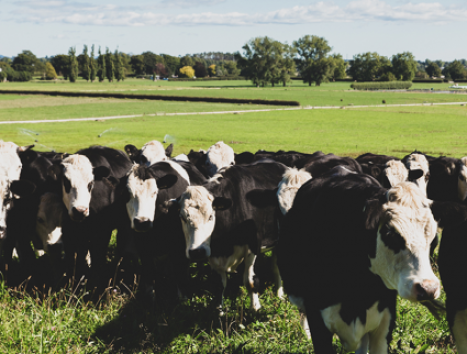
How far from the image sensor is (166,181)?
7594 mm

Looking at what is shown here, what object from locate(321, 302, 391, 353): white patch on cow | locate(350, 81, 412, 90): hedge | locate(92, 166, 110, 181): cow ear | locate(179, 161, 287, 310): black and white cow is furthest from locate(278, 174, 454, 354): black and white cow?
locate(350, 81, 412, 90): hedge

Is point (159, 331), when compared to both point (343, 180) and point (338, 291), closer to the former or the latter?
point (338, 291)

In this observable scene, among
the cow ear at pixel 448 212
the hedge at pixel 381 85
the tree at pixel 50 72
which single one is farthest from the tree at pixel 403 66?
the cow ear at pixel 448 212

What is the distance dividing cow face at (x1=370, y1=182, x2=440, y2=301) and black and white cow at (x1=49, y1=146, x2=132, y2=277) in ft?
16.8

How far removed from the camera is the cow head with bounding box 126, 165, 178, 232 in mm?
7082

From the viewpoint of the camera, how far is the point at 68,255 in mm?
8219

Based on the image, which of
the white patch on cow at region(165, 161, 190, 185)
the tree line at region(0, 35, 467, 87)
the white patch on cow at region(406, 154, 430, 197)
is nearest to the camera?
the white patch on cow at region(165, 161, 190, 185)

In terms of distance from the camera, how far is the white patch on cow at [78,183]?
764cm

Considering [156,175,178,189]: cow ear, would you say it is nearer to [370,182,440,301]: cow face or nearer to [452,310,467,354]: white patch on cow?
[370,182,440,301]: cow face

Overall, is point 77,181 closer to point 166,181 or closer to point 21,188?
point 21,188

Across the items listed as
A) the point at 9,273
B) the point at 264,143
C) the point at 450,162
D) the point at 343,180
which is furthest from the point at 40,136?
the point at 343,180

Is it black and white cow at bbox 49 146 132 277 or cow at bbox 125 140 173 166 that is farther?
cow at bbox 125 140 173 166

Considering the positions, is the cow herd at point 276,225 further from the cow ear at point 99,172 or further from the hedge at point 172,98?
the hedge at point 172,98

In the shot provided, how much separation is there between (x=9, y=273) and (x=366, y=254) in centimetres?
672
